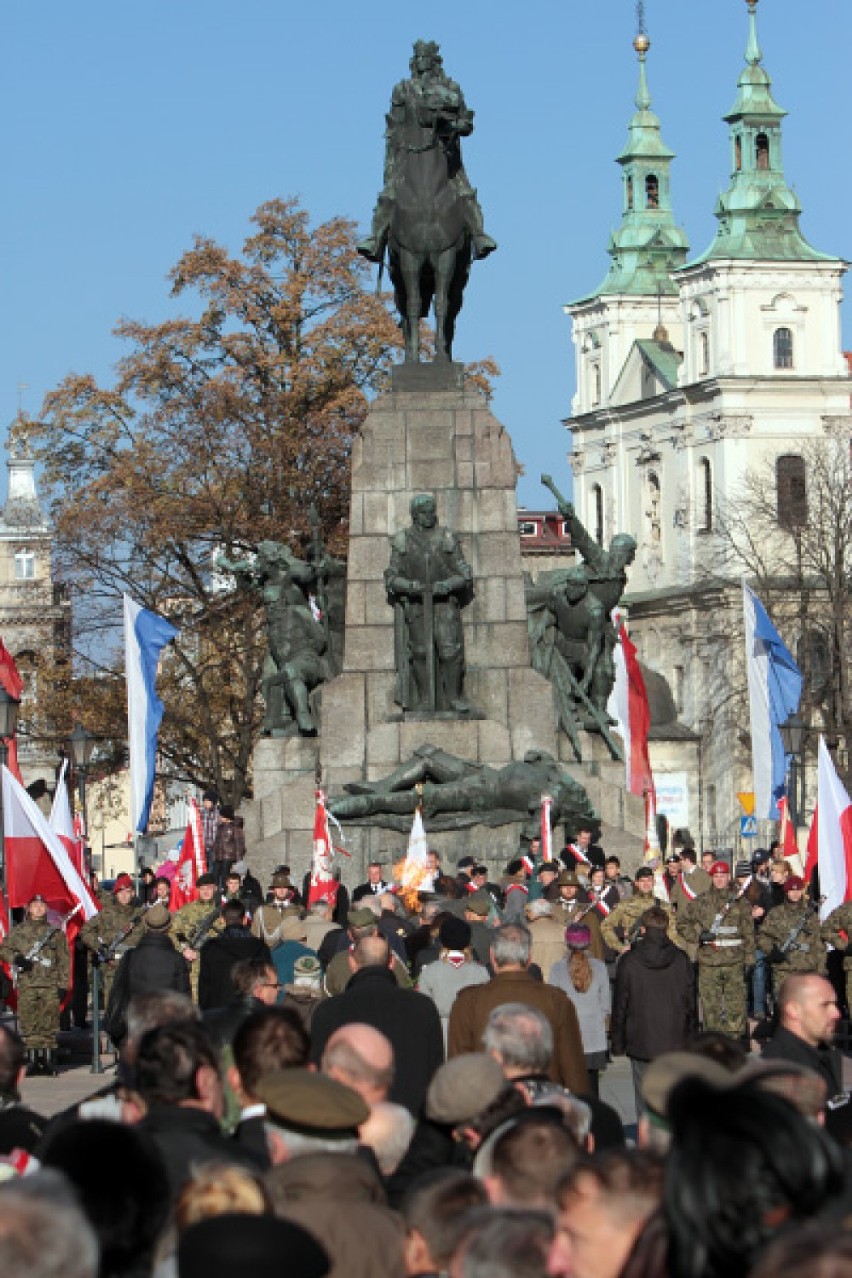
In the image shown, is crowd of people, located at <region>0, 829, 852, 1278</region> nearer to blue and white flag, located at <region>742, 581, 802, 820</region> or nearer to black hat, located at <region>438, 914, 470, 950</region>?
black hat, located at <region>438, 914, 470, 950</region>

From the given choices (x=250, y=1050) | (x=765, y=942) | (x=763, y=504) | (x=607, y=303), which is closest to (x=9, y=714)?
(x=765, y=942)

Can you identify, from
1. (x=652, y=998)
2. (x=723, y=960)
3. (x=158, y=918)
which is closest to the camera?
(x=652, y=998)

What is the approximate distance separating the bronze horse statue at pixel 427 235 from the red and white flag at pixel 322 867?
19.4 feet

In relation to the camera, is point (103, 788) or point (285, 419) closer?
point (285, 419)

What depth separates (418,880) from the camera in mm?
23984

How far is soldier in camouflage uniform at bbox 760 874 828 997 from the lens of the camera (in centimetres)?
1998

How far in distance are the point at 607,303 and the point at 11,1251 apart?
399 feet

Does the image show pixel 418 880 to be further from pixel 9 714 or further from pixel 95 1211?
pixel 95 1211

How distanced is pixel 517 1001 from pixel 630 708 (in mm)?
19855

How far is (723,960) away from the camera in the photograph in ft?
62.3

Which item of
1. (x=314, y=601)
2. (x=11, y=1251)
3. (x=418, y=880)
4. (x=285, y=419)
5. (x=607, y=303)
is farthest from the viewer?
(x=607, y=303)

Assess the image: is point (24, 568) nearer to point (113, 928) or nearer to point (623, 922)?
point (113, 928)

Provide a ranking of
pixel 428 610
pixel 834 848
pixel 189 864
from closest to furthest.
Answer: pixel 834 848, pixel 189 864, pixel 428 610

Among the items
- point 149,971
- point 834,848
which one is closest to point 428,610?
point 834,848
